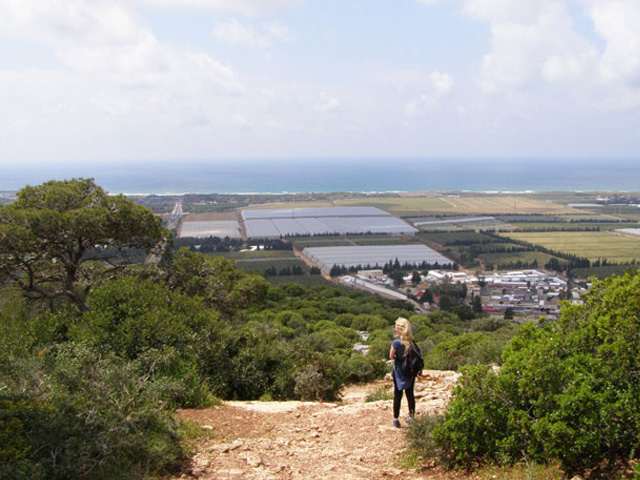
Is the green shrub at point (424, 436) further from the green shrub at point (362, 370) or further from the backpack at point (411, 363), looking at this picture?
the green shrub at point (362, 370)

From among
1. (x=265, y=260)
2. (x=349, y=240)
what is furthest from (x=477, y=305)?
(x=349, y=240)

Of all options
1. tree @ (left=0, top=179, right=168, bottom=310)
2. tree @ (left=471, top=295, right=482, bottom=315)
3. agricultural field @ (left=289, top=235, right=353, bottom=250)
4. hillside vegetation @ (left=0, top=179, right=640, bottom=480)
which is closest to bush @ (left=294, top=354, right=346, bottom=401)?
hillside vegetation @ (left=0, top=179, right=640, bottom=480)

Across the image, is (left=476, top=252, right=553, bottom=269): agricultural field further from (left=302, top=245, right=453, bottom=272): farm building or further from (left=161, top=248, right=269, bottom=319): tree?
(left=161, top=248, right=269, bottom=319): tree

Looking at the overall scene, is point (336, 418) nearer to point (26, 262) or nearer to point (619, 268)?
point (26, 262)

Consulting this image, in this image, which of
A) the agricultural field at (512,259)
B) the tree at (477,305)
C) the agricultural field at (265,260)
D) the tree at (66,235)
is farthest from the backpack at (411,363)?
the agricultural field at (512,259)

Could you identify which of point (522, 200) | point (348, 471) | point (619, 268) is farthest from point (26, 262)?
point (522, 200)

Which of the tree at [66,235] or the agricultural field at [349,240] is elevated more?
the tree at [66,235]
